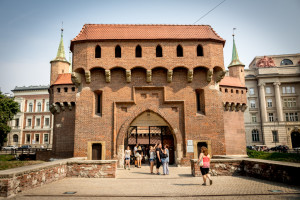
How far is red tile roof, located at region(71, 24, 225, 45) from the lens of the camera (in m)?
17.0

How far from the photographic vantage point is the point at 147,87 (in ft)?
55.3

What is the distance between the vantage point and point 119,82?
664 inches

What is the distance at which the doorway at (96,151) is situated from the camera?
15969 millimetres

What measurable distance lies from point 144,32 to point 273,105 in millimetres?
42868

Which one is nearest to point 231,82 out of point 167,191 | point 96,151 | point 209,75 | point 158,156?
point 209,75

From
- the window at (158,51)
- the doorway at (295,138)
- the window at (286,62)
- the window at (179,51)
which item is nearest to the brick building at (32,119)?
A: the window at (158,51)

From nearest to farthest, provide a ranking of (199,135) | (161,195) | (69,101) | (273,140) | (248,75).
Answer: (161,195), (199,135), (69,101), (273,140), (248,75)

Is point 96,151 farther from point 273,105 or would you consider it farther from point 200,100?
point 273,105

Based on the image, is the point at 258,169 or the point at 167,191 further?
the point at 258,169

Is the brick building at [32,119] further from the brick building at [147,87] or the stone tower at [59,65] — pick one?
the brick building at [147,87]

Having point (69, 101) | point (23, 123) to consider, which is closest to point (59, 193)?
point (69, 101)

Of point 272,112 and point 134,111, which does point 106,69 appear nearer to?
point 134,111

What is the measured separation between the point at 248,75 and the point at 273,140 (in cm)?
1441

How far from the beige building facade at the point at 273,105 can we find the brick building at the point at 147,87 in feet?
124
